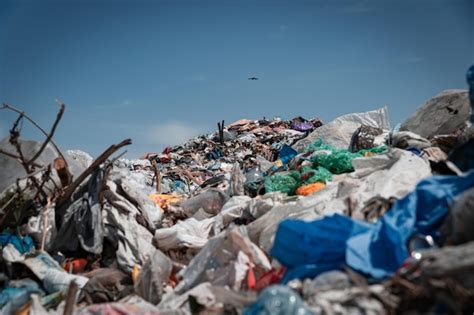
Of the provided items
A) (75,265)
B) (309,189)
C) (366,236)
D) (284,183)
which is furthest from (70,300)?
(284,183)

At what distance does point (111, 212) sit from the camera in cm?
425

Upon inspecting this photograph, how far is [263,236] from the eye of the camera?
11.9 ft

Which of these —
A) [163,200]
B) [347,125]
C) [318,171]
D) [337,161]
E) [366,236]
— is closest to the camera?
[366,236]

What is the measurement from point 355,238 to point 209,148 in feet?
38.7

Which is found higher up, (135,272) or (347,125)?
(347,125)

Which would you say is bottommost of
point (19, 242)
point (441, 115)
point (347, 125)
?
point (19, 242)

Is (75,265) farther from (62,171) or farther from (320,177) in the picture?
(320,177)

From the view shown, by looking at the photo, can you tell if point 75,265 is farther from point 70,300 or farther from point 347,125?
point 347,125

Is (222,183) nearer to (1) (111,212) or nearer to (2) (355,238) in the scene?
(1) (111,212)

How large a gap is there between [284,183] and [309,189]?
553 mm

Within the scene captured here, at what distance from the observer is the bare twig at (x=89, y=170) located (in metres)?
4.27

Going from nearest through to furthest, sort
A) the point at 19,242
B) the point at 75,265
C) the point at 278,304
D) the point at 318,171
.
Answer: the point at 278,304 < the point at 75,265 < the point at 19,242 < the point at 318,171

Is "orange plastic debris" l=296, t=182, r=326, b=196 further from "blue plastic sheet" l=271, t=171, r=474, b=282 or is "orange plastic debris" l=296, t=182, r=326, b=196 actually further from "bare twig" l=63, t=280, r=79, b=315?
"bare twig" l=63, t=280, r=79, b=315

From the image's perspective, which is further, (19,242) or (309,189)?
(309,189)
